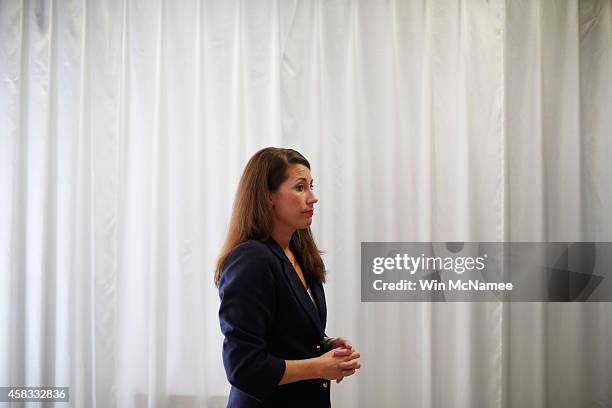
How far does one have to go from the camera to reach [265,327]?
48.3 inches

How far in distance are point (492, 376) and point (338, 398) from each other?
2.61 feet

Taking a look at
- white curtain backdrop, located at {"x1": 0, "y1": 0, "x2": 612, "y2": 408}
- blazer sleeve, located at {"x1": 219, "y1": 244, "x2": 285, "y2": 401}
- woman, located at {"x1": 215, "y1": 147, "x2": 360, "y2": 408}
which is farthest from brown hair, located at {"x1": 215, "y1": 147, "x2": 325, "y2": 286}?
white curtain backdrop, located at {"x1": 0, "y1": 0, "x2": 612, "y2": 408}

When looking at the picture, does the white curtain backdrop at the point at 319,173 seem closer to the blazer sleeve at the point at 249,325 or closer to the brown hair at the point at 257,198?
the brown hair at the point at 257,198

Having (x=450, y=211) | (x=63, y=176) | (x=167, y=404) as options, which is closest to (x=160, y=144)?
(x=63, y=176)

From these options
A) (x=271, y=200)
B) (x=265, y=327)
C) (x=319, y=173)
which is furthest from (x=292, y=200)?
(x=319, y=173)

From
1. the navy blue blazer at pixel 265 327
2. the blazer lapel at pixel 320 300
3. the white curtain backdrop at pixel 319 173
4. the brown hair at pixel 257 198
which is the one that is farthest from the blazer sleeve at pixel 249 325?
the white curtain backdrop at pixel 319 173

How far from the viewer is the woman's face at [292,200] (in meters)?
1.38

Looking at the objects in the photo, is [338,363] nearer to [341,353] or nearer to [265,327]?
[341,353]

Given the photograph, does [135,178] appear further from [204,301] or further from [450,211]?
[450,211]

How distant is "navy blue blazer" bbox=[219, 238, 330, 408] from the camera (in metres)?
1.18
